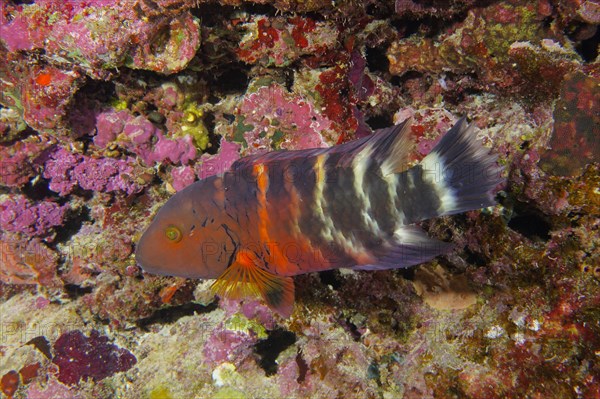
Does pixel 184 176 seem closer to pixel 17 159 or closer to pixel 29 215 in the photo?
pixel 17 159

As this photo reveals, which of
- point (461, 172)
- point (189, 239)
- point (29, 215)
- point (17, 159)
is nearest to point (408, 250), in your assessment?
point (461, 172)

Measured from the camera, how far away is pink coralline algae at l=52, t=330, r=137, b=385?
15.2ft

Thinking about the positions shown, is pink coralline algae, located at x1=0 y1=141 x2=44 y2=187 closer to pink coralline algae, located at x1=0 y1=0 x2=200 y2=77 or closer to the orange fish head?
pink coralline algae, located at x1=0 y1=0 x2=200 y2=77

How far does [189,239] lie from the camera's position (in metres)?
2.79

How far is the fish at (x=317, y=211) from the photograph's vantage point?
2.40 metres

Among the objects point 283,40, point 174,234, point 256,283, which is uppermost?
point 283,40

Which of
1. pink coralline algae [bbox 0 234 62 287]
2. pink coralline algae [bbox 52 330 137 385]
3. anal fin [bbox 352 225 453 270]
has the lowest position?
pink coralline algae [bbox 52 330 137 385]

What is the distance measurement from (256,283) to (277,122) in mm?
1886

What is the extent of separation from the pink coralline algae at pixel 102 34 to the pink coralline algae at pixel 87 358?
3441 millimetres

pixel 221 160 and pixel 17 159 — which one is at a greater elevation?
pixel 17 159

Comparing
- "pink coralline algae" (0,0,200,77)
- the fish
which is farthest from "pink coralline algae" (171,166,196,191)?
the fish

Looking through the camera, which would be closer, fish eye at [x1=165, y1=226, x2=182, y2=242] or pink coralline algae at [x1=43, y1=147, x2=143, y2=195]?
fish eye at [x1=165, y1=226, x2=182, y2=242]

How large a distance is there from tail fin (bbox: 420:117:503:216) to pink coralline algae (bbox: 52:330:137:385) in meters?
4.46

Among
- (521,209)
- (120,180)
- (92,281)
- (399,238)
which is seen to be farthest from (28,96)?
(521,209)
